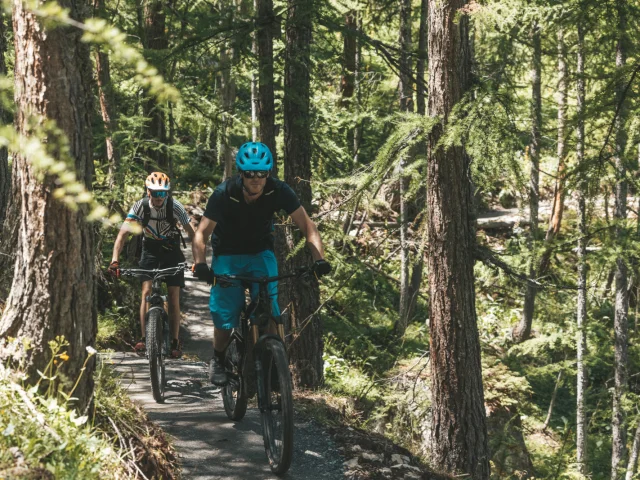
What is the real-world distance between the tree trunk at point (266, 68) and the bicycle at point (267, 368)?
4311 millimetres

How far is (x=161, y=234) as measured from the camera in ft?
27.6

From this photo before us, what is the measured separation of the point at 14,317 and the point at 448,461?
5568 millimetres

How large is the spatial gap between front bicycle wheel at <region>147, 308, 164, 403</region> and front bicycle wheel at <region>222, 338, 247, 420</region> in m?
1.25

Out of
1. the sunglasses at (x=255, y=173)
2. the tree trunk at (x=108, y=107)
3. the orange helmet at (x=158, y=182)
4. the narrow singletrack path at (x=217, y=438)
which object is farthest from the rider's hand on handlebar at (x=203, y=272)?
the tree trunk at (x=108, y=107)

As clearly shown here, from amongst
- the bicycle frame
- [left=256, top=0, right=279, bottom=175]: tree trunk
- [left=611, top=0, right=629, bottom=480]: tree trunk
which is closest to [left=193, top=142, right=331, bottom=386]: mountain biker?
the bicycle frame

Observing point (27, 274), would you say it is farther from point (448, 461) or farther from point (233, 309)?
point (448, 461)

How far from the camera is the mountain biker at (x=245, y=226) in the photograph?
19.5 ft

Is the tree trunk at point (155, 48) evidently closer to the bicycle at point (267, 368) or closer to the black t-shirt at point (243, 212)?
the black t-shirt at point (243, 212)

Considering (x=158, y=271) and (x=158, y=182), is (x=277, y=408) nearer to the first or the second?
(x=158, y=271)

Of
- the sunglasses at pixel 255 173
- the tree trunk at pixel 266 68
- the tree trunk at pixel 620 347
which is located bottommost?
the tree trunk at pixel 620 347

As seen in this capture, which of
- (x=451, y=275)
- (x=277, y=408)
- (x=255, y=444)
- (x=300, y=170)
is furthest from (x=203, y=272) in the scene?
(x=300, y=170)

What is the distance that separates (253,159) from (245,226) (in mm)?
681

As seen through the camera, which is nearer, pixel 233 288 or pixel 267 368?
pixel 267 368

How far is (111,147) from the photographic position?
15641 mm
